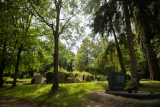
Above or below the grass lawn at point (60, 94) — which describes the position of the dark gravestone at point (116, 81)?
above

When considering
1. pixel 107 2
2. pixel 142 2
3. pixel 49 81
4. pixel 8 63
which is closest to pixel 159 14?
pixel 142 2

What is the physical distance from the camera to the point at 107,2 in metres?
12.5

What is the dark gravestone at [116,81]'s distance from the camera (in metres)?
8.40

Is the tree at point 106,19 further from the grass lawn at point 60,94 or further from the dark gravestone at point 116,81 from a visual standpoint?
the grass lawn at point 60,94

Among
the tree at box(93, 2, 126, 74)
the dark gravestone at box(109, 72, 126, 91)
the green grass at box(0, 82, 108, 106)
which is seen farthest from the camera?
the tree at box(93, 2, 126, 74)

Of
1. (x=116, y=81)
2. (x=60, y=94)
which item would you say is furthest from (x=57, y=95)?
(x=116, y=81)

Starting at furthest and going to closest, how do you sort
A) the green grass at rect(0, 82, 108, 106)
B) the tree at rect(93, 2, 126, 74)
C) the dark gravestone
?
the tree at rect(93, 2, 126, 74) < the dark gravestone < the green grass at rect(0, 82, 108, 106)

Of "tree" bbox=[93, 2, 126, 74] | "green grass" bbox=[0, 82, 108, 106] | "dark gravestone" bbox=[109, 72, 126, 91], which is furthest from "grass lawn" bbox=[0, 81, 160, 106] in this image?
"tree" bbox=[93, 2, 126, 74]

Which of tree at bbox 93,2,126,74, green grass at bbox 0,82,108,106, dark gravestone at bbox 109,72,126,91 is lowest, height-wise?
green grass at bbox 0,82,108,106

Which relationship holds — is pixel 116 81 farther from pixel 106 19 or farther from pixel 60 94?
pixel 106 19

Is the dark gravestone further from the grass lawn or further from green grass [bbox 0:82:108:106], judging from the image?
green grass [bbox 0:82:108:106]

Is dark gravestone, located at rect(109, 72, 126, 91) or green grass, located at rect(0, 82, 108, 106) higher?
dark gravestone, located at rect(109, 72, 126, 91)

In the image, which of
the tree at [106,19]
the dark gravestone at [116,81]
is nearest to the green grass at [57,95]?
the dark gravestone at [116,81]

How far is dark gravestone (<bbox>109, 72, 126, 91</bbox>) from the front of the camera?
840 centimetres
